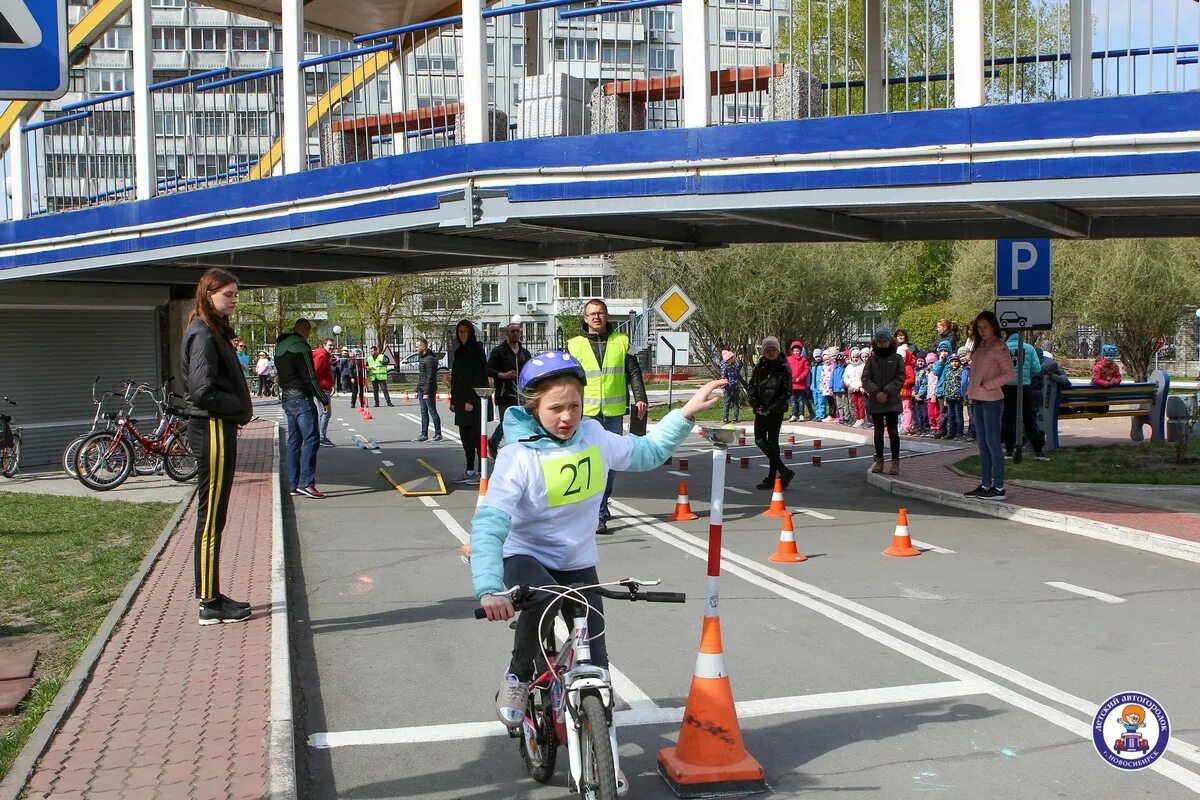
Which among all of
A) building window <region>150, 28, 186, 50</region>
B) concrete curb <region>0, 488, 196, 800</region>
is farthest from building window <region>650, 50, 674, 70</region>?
building window <region>150, 28, 186, 50</region>

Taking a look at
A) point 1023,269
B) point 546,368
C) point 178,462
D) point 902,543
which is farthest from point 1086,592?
point 178,462

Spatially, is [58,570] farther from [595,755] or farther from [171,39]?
[171,39]

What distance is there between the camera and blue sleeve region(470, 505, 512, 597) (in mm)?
3988

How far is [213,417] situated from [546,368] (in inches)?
140

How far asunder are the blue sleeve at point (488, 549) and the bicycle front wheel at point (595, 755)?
19.6 inches

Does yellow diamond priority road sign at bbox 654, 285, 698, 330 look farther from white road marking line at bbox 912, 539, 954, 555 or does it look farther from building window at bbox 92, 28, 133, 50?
building window at bbox 92, 28, 133, 50

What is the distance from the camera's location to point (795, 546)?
31.2 ft

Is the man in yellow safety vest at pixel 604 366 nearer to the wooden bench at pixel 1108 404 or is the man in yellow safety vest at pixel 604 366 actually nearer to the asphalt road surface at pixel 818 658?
the asphalt road surface at pixel 818 658

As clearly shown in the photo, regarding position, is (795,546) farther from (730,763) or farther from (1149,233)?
(1149,233)

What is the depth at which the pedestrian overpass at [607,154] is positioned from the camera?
935cm

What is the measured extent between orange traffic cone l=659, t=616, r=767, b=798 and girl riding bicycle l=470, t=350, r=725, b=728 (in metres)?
0.50

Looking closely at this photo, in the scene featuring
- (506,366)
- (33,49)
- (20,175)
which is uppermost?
(20,175)

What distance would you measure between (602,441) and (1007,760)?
7.08 feet

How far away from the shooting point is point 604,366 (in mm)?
10766
